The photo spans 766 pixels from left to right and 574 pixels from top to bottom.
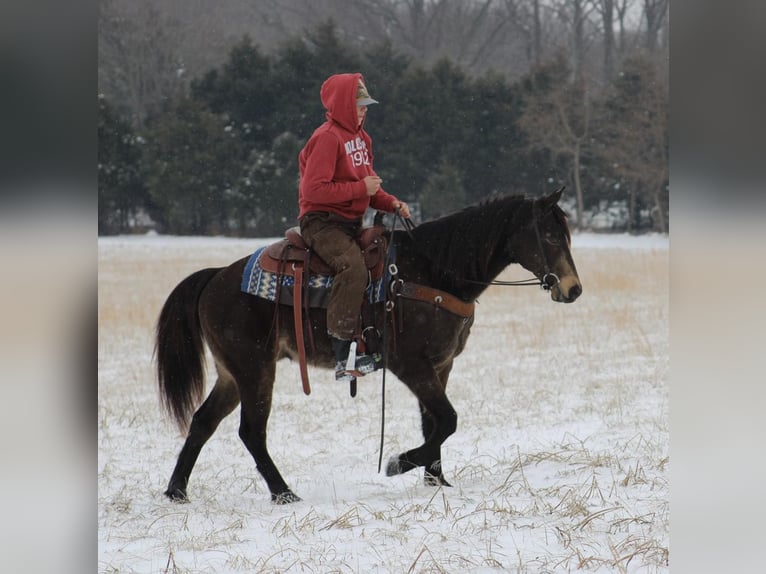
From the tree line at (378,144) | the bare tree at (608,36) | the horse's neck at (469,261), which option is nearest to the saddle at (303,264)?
the horse's neck at (469,261)

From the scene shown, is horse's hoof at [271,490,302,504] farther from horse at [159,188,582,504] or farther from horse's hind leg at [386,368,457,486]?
horse's hind leg at [386,368,457,486]

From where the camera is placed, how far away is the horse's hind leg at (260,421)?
509cm

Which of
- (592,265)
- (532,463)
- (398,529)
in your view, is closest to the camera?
(398,529)

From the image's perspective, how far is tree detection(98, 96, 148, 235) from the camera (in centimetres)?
2477

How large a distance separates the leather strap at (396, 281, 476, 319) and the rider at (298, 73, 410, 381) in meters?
0.32

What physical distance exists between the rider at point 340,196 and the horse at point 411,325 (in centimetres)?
23

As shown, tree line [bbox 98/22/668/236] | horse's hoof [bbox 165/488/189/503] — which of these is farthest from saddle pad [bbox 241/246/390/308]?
tree line [bbox 98/22/668/236]

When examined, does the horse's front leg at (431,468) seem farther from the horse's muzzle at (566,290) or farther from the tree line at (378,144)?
the tree line at (378,144)

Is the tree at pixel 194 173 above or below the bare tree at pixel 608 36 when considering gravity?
below

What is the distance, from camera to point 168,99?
2655 cm

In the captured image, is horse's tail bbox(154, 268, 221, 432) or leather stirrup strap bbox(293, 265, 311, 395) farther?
horse's tail bbox(154, 268, 221, 432)

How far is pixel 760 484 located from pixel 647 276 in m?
16.2

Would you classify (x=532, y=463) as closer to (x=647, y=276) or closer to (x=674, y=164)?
(x=674, y=164)

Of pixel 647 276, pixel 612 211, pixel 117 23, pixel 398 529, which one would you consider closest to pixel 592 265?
pixel 647 276
